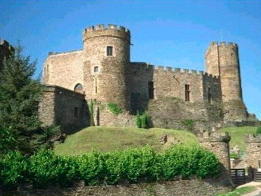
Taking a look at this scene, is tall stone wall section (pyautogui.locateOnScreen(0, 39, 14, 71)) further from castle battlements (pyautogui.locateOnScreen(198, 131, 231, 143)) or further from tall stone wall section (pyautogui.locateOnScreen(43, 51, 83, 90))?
castle battlements (pyautogui.locateOnScreen(198, 131, 231, 143))

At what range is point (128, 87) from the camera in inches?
1847

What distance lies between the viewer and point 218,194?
90.9 ft

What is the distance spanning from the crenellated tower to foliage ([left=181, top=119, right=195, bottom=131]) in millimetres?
7205

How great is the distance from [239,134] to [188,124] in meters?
5.53

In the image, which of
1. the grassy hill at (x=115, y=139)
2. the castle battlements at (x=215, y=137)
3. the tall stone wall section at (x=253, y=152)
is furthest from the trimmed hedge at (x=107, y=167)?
the grassy hill at (x=115, y=139)

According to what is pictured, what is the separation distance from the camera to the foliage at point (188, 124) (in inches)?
1959

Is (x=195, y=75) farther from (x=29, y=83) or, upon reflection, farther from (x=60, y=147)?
(x=29, y=83)

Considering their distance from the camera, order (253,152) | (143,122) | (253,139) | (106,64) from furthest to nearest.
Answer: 1. (106,64)
2. (143,122)
3. (253,139)
4. (253,152)

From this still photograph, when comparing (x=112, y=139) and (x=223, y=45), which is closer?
(x=112, y=139)

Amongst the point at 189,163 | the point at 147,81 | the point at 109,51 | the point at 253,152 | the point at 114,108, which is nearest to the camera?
the point at 189,163

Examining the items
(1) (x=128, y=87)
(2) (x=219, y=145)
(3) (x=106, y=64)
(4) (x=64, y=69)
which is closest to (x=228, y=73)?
(1) (x=128, y=87)

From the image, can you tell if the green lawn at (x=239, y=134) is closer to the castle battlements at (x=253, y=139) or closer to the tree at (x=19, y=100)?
the castle battlements at (x=253, y=139)

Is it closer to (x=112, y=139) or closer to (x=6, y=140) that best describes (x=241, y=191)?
(x=6, y=140)

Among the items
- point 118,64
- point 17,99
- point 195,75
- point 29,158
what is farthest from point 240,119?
point 29,158
